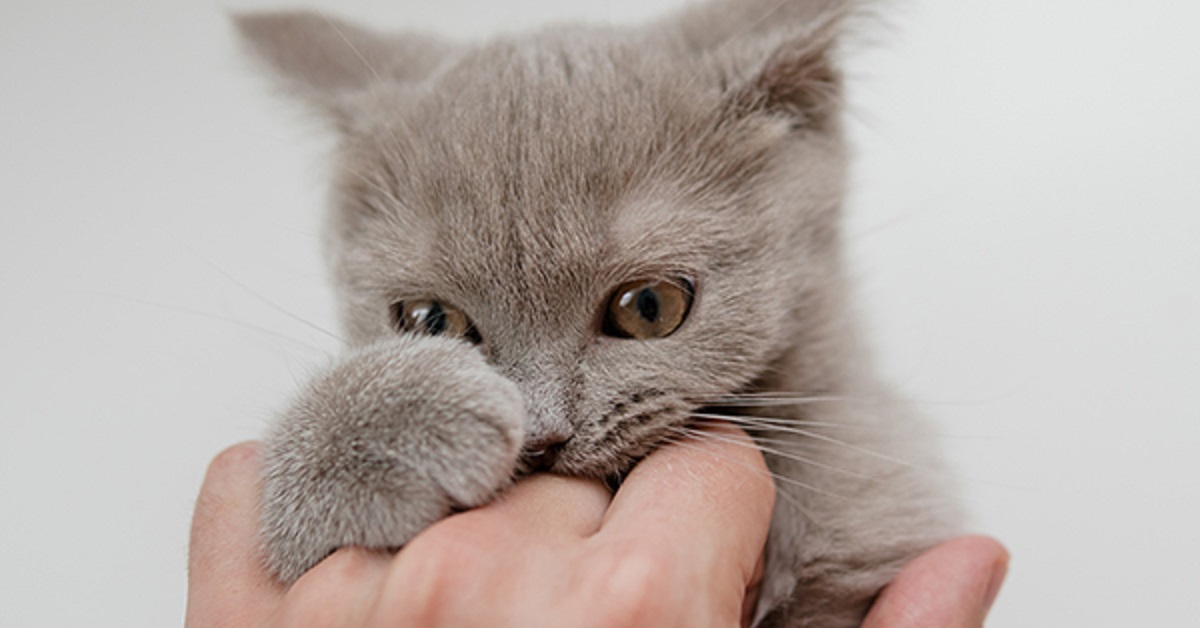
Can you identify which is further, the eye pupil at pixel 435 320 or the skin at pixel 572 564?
the eye pupil at pixel 435 320

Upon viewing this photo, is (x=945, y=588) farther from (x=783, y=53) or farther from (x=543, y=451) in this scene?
(x=783, y=53)

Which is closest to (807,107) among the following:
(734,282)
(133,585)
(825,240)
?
(825,240)

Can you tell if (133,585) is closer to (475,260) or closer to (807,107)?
(475,260)

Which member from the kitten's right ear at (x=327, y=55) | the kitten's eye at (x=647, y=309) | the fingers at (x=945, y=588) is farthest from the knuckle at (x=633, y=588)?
the kitten's right ear at (x=327, y=55)

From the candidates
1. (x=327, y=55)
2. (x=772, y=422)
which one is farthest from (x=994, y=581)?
(x=327, y=55)

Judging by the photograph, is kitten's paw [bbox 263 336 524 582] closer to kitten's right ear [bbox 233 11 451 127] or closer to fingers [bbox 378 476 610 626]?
fingers [bbox 378 476 610 626]

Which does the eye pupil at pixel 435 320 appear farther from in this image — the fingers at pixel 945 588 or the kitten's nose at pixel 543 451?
the fingers at pixel 945 588

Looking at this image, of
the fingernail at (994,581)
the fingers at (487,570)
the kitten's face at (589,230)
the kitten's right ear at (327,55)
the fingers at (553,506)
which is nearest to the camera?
the fingers at (487,570)
